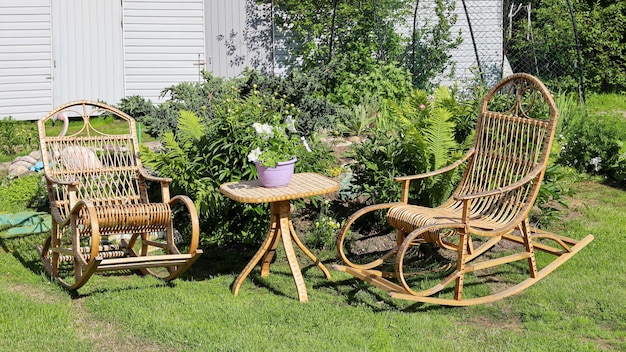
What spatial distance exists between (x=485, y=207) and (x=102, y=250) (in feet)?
8.88

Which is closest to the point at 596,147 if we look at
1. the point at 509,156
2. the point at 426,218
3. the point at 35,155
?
the point at 509,156

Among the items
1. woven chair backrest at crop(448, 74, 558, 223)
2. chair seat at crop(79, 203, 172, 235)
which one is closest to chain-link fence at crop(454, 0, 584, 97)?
woven chair backrest at crop(448, 74, 558, 223)

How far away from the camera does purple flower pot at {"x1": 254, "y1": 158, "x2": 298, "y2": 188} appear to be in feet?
17.1

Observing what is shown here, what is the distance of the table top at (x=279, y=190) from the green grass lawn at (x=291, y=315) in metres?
0.63

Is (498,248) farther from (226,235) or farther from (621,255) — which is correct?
(226,235)

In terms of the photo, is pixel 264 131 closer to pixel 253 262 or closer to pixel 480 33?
pixel 253 262

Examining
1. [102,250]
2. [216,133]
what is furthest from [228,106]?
[102,250]

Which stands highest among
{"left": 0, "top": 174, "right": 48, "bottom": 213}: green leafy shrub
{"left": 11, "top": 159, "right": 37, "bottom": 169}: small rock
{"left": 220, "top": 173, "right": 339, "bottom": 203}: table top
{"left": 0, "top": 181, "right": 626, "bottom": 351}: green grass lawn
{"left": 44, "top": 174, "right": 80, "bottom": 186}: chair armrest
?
{"left": 44, "top": 174, "right": 80, "bottom": 186}: chair armrest

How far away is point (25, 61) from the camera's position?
480 inches

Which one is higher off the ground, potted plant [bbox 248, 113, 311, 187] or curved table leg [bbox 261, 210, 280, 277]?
potted plant [bbox 248, 113, 311, 187]

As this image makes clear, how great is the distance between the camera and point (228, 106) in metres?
6.20

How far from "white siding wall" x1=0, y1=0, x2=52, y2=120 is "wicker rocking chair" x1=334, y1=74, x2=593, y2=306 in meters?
7.67

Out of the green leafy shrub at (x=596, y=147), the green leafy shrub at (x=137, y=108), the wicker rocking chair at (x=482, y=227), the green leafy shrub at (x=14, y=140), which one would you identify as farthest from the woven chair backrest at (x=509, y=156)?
the green leafy shrub at (x=14, y=140)

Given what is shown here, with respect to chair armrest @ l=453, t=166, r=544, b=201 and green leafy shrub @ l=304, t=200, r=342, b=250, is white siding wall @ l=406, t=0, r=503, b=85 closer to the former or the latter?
green leafy shrub @ l=304, t=200, r=342, b=250
